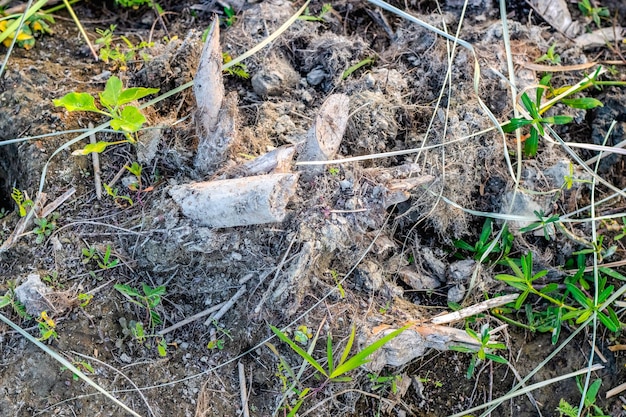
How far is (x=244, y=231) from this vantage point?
5.67ft

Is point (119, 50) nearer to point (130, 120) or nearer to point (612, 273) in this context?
point (130, 120)

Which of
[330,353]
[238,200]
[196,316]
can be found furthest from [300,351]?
[238,200]

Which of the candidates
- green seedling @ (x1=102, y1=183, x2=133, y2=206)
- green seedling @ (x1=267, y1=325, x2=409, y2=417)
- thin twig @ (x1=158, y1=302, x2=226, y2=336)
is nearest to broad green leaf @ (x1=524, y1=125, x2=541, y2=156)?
green seedling @ (x1=267, y1=325, x2=409, y2=417)

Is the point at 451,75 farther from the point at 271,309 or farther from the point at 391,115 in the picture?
the point at 271,309

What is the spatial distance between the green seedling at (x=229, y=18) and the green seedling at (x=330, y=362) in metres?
1.28

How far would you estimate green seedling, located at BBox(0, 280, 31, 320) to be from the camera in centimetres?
168

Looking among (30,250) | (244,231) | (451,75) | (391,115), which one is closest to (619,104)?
(451,75)

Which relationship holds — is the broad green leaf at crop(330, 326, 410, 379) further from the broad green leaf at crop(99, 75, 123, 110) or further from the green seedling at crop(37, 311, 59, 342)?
the broad green leaf at crop(99, 75, 123, 110)

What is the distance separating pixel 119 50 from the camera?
2.12m

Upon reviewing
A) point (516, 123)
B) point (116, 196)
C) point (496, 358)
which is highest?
point (516, 123)

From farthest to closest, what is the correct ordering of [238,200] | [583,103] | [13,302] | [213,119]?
[583,103] → [213,119] → [13,302] → [238,200]

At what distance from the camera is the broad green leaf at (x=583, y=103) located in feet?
6.65

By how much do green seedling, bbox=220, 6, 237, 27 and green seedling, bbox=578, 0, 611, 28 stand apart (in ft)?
4.99

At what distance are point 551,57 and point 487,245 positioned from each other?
2.75 feet
